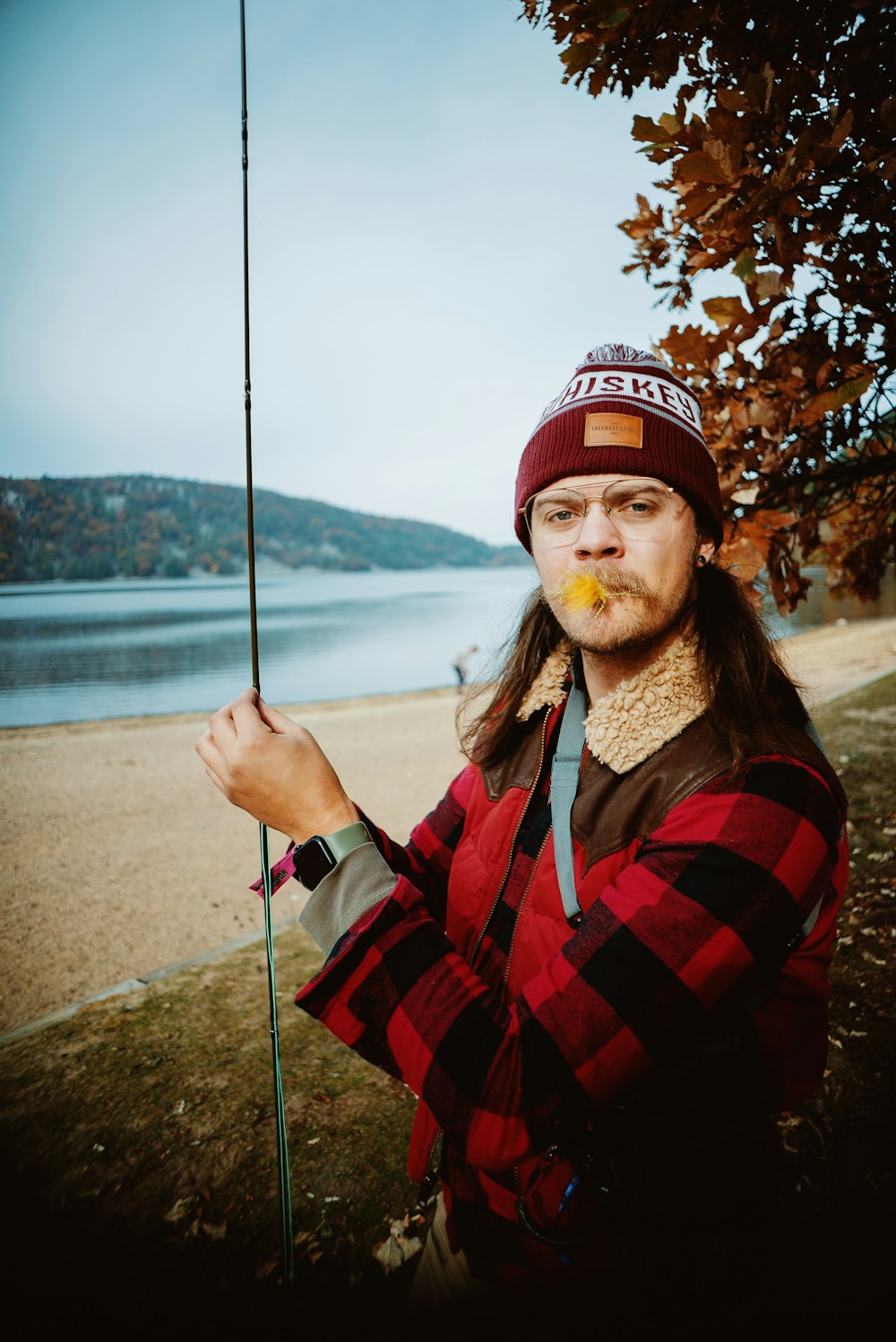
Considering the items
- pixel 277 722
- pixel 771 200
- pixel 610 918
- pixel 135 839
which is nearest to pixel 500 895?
Answer: pixel 610 918

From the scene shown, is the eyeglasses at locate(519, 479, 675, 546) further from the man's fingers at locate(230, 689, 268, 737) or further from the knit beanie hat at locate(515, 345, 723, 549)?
the man's fingers at locate(230, 689, 268, 737)

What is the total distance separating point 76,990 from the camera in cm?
626

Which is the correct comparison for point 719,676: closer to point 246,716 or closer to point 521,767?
point 521,767

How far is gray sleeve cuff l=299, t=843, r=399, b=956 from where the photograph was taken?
123cm

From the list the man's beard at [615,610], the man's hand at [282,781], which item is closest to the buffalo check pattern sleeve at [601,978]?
the man's hand at [282,781]

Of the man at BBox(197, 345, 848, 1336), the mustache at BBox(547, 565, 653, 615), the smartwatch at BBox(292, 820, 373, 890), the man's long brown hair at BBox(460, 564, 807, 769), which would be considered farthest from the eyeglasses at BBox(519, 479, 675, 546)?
the smartwatch at BBox(292, 820, 373, 890)

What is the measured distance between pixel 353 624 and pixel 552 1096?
6682 centimetres

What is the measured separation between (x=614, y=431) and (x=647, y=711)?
2.49 feet

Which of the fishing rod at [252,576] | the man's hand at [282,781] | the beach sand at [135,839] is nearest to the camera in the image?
the man's hand at [282,781]

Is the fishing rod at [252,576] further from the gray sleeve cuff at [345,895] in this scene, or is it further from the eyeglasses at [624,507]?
Result: the eyeglasses at [624,507]

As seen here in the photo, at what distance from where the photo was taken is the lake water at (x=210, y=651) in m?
25.2

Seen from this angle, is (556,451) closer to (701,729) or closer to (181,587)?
(701,729)

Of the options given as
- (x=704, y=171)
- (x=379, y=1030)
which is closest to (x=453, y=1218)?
(x=379, y=1030)

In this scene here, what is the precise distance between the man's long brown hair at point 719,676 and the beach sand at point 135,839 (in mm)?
526
